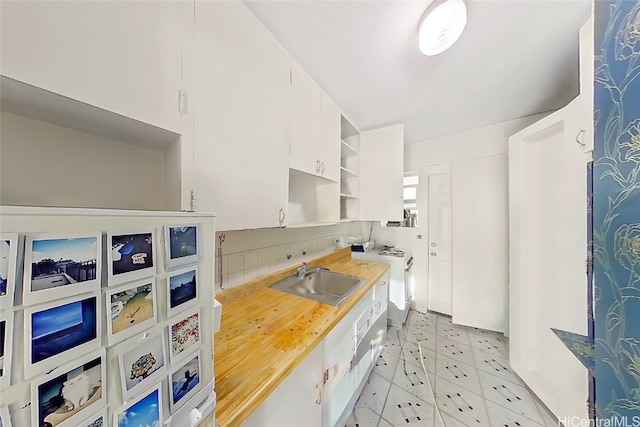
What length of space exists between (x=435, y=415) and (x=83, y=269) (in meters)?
2.11

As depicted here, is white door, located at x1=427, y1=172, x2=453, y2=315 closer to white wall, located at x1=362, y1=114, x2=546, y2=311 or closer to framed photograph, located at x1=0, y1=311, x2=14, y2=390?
white wall, located at x1=362, y1=114, x2=546, y2=311

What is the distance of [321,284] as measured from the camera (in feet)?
6.13

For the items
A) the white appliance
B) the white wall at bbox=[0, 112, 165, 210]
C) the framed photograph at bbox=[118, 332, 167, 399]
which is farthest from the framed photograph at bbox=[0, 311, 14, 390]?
the white appliance

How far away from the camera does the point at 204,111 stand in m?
0.81

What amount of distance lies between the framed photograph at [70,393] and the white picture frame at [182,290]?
4.3 inches

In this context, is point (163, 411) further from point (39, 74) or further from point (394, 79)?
point (394, 79)

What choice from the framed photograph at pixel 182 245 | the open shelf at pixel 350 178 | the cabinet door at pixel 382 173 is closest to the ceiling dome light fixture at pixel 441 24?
the cabinet door at pixel 382 173

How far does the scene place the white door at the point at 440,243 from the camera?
9.11ft

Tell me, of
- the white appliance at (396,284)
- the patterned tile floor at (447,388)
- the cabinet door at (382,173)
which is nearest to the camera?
the patterned tile floor at (447,388)

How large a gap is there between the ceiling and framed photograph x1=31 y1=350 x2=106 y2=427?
1.44 metres

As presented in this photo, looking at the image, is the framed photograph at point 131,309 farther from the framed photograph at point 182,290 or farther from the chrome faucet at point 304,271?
the chrome faucet at point 304,271

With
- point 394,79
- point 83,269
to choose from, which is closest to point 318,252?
point 394,79

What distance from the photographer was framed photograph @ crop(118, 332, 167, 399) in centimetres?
34

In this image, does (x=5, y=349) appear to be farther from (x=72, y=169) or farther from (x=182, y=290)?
(x=72, y=169)
